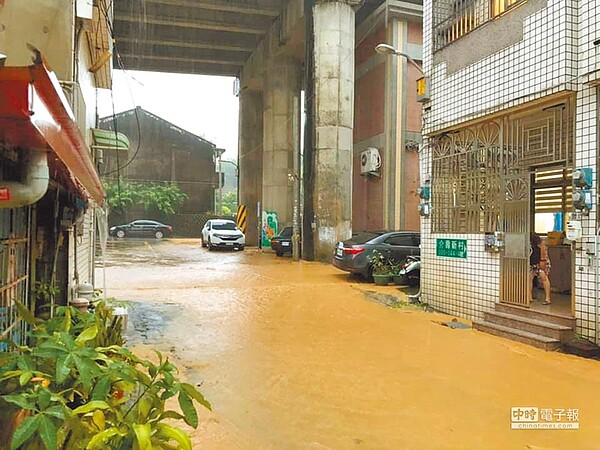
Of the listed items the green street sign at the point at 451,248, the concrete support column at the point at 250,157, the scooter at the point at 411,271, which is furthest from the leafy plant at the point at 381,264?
the concrete support column at the point at 250,157

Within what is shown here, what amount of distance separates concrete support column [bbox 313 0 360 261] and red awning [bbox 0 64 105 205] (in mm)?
16058

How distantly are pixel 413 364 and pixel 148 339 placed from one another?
12.0ft

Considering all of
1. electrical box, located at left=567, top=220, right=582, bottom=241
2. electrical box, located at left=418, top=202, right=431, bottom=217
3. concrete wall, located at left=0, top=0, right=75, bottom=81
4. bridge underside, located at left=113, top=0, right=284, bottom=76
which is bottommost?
electrical box, located at left=567, top=220, right=582, bottom=241

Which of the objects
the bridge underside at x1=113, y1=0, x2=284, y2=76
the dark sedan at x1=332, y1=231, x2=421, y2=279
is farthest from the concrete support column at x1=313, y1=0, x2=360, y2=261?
the bridge underside at x1=113, y1=0, x2=284, y2=76

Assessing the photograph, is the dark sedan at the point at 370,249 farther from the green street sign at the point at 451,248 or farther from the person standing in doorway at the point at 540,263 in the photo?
the person standing in doorway at the point at 540,263

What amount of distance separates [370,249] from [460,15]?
6.50m

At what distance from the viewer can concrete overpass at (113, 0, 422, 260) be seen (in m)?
18.5

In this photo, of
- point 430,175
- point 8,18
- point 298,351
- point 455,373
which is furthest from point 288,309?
point 8,18

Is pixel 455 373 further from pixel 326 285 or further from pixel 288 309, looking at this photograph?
pixel 326 285

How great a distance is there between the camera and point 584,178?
585 cm

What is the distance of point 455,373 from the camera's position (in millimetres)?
5324

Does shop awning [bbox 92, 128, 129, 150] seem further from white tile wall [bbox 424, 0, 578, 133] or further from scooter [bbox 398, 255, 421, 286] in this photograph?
scooter [bbox 398, 255, 421, 286]

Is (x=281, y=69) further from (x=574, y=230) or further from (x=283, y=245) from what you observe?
(x=574, y=230)

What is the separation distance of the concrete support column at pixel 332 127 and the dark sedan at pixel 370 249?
449 centimetres
